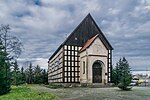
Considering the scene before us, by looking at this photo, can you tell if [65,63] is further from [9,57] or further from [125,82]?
[125,82]

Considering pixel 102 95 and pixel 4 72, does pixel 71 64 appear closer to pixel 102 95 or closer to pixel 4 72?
pixel 4 72

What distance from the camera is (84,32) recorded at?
35688mm

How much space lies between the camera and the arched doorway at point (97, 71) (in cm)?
3269

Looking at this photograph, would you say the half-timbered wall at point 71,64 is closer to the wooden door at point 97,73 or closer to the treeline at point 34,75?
the wooden door at point 97,73

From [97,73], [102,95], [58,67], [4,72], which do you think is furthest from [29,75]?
[102,95]

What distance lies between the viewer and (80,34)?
116 feet

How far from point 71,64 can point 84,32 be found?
6.23 m

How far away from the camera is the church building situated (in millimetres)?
31953

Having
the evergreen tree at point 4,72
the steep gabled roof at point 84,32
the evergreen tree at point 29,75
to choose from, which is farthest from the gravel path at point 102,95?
the evergreen tree at point 29,75

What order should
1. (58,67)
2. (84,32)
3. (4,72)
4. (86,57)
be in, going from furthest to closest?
1. (58,67)
2. (84,32)
3. (86,57)
4. (4,72)

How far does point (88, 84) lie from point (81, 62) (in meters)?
4.41

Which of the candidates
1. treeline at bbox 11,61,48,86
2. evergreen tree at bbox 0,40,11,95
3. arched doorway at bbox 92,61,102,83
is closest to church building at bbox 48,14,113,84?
arched doorway at bbox 92,61,102,83

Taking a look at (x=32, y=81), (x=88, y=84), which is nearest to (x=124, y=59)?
(x=88, y=84)

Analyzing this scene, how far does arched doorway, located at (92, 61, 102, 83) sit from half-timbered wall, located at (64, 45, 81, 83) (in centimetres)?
302
